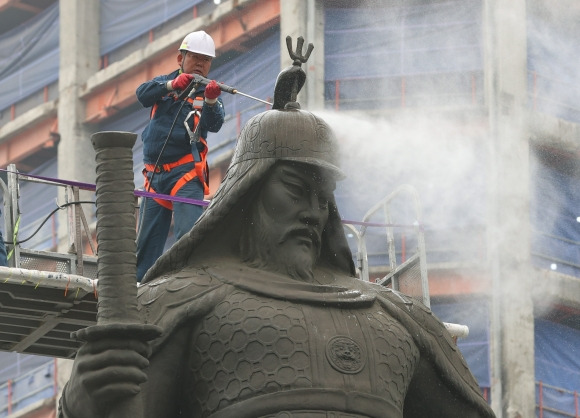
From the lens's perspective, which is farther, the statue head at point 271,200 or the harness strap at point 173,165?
the harness strap at point 173,165

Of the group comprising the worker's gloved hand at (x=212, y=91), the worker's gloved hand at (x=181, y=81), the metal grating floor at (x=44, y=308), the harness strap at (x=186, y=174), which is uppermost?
the worker's gloved hand at (x=181, y=81)

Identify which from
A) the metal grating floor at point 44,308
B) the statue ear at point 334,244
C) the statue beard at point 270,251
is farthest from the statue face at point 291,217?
the metal grating floor at point 44,308

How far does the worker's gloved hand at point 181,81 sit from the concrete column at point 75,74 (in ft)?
108

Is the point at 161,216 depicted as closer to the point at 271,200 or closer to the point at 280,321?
the point at 271,200

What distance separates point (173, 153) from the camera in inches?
586

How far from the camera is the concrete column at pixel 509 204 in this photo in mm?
41719

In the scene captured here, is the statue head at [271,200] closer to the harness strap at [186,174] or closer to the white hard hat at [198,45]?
the harness strap at [186,174]

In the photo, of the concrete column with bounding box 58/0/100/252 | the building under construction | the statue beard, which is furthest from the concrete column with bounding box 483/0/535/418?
the statue beard

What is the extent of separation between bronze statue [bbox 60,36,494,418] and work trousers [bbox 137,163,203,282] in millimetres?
5035

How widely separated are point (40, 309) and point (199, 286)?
23.9ft

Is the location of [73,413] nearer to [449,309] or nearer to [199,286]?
[199,286]

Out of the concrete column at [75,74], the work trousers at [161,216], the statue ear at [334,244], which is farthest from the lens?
the concrete column at [75,74]

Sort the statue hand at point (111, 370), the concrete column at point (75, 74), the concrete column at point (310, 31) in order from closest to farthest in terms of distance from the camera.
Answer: the statue hand at point (111, 370) → the concrete column at point (310, 31) → the concrete column at point (75, 74)

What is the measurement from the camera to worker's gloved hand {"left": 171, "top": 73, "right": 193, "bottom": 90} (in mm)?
14859
